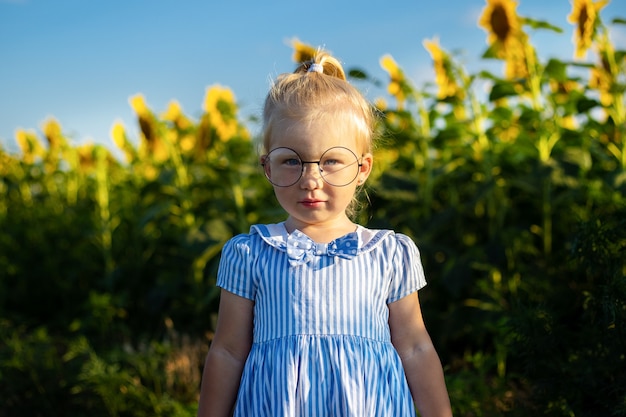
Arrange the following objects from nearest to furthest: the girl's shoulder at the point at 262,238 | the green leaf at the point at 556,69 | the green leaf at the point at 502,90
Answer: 1. the girl's shoulder at the point at 262,238
2. the green leaf at the point at 502,90
3. the green leaf at the point at 556,69

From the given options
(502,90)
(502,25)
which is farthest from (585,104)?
(502,25)

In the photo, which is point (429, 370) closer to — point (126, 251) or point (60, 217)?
point (126, 251)

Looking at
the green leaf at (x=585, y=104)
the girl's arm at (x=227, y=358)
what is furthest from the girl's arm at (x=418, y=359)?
the green leaf at (x=585, y=104)

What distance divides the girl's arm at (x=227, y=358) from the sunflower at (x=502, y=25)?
2676 mm

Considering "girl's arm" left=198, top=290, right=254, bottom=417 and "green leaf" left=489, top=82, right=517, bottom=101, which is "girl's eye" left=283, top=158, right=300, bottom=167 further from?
"green leaf" left=489, top=82, right=517, bottom=101

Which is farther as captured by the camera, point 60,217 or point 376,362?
point 60,217

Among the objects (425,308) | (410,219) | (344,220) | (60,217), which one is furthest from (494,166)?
(60,217)

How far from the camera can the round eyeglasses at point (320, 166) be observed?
169 centimetres

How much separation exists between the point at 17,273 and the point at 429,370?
14.6 feet

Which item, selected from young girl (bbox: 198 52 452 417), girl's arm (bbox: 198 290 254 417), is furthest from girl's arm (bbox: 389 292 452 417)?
girl's arm (bbox: 198 290 254 417)

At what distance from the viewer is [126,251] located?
4.96 metres

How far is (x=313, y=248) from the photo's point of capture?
1.71 meters

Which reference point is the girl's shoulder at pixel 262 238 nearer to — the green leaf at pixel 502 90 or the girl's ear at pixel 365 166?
the girl's ear at pixel 365 166

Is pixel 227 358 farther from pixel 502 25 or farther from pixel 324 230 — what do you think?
pixel 502 25
